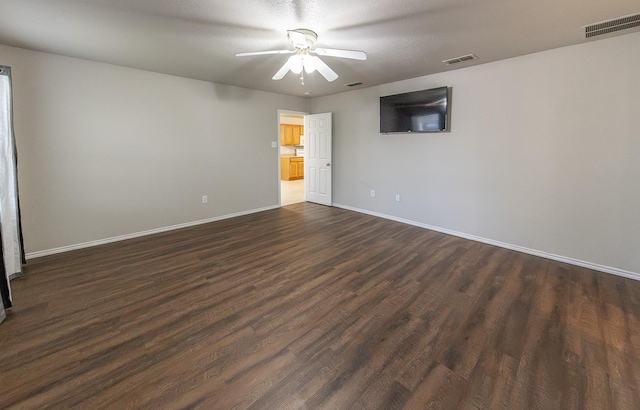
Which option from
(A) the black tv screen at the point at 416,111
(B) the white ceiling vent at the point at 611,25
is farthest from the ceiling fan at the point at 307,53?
(B) the white ceiling vent at the point at 611,25

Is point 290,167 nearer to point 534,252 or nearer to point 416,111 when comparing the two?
point 416,111

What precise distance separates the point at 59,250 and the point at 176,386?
3283mm

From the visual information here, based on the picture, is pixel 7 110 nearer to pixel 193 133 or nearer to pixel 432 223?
pixel 193 133

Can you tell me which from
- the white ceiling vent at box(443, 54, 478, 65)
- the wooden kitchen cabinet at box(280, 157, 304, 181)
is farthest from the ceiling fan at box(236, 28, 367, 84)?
the wooden kitchen cabinet at box(280, 157, 304, 181)

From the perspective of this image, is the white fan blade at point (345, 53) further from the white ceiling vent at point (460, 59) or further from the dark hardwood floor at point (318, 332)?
the dark hardwood floor at point (318, 332)

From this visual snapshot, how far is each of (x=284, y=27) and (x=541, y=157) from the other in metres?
3.38

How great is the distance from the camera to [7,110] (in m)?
2.67

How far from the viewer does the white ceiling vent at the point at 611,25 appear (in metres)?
2.39

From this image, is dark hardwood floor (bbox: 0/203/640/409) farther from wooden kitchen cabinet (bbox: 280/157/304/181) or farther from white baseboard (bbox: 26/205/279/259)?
wooden kitchen cabinet (bbox: 280/157/304/181)

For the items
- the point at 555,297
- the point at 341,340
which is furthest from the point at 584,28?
the point at 341,340

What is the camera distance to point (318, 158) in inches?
246

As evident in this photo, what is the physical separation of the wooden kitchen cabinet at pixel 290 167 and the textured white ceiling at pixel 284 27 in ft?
21.3

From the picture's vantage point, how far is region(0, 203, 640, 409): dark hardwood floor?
1515mm

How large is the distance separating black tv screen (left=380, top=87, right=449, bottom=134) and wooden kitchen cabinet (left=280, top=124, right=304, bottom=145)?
19.6 ft
